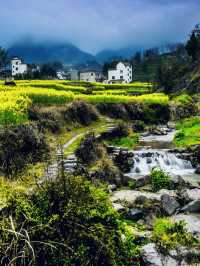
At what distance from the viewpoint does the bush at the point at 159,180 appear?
24.1m

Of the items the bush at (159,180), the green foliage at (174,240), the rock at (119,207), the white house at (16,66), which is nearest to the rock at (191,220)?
the rock at (119,207)

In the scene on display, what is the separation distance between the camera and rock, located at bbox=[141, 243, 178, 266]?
13.2 m

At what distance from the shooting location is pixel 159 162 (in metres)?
30.7

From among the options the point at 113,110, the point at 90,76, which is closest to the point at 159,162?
the point at 113,110

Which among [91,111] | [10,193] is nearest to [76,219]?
[10,193]

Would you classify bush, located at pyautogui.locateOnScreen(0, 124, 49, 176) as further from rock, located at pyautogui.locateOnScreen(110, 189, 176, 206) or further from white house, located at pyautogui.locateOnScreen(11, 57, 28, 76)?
white house, located at pyautogui.locateOnScreen(11, 57, 28, 76)

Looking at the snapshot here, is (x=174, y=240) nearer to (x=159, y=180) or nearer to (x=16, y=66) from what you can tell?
(x=159, y=180)

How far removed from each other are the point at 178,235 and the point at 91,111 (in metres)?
26.7

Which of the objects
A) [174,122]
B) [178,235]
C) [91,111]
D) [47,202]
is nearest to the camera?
[47,202]

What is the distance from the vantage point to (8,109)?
86.6 feet

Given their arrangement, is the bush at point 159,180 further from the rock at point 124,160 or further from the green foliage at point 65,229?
the green foliage at point 65,229

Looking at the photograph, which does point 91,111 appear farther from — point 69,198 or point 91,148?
point 69,198

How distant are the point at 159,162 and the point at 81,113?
9297 millimetres

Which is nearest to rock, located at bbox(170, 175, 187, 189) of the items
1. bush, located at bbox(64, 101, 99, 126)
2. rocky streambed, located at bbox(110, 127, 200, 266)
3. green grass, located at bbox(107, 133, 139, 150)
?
rocky streambed, located at bbox(110, 127, 200, 266)
